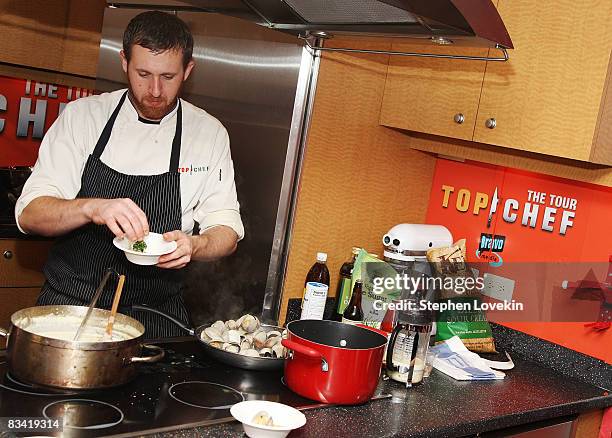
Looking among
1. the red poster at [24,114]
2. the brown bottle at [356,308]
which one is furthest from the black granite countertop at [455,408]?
the red poster at [24,114]

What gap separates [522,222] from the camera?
263 cm

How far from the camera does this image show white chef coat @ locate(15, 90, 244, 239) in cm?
212

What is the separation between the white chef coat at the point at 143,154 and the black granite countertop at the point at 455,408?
67cm

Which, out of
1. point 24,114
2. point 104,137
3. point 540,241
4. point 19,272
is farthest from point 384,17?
point 24,114

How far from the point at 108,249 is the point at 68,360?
0.67 m

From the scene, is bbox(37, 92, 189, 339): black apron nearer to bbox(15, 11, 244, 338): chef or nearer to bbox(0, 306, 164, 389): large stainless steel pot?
bbox(15, 11, 244, 338): chef

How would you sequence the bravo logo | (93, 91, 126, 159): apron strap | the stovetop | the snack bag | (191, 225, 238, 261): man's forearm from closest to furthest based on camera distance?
the stovetop, (191, 225, 238, 261): man's forearm, (93, 91, 126, 159): apron strap, the snack bag, the bravo logo

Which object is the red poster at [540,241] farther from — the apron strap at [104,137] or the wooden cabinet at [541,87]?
the apron strap at [104,137]

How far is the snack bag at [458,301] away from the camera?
8.19ft

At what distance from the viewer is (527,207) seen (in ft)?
8.57

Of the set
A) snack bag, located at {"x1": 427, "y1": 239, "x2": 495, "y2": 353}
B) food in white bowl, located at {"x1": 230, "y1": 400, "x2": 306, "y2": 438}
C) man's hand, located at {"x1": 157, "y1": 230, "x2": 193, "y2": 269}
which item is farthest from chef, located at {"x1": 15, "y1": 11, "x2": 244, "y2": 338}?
snack bag, located at {"x1": 427, "y1": 239, "x2": 495, "y2": 353}

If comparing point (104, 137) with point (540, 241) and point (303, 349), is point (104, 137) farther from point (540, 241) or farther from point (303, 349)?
point (540, 241)

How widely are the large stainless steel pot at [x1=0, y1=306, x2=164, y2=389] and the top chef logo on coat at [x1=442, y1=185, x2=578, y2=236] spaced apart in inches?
56.9

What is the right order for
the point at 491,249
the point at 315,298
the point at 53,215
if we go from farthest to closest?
the point at 491,249 < the point at 315,298 < the point at 53,215
